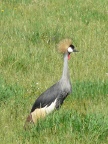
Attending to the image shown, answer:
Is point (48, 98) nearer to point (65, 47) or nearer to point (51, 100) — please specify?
point (51, 100)

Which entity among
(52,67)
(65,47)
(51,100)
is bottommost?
(52,67)

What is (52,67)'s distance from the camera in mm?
10188

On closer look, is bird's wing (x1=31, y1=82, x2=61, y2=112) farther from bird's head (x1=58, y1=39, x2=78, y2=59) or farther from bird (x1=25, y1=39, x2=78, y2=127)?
bird's head (x1=58, y1=39, x2=78, y2=59)

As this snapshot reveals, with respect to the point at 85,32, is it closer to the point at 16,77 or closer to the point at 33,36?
the point at 33,36

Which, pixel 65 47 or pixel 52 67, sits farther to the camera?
pixel 52 67

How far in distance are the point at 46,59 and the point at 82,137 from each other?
14.3 feet

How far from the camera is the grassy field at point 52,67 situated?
655 cm

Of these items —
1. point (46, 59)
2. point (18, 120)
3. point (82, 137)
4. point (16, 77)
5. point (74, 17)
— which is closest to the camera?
point (82, 137)

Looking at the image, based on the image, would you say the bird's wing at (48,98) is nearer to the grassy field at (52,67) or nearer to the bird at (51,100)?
the bird at (51,100)

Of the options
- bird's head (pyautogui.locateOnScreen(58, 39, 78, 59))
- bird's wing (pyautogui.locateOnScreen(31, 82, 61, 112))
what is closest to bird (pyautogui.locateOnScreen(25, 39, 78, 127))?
bird's wing (pyautogui.locateOnScreen(31, 82, 61, 112))

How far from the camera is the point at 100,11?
1429 cm

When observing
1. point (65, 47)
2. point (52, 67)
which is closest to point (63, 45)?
point (65, 47)

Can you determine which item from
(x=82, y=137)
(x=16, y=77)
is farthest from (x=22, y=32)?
(x=82, y=137)

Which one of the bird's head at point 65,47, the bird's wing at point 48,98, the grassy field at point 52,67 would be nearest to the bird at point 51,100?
the bird's wing at point 48,98
